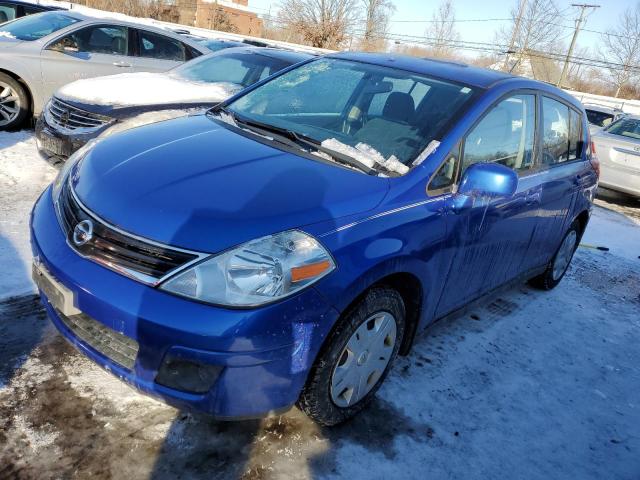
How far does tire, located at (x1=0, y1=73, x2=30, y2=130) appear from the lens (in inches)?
248

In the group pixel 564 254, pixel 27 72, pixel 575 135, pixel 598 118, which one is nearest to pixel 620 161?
pixel 598 118

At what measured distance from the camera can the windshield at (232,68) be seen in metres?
6.15

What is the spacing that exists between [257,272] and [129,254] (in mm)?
503

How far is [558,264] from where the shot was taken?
4660 mm

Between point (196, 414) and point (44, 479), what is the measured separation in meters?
0.62

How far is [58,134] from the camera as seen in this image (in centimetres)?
484

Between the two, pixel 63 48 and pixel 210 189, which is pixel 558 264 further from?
pixel 63 48

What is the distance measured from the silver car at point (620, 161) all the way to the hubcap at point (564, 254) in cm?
468

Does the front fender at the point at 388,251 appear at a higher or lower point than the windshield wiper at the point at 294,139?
lower

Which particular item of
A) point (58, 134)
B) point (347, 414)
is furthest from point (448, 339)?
point (58, 134)

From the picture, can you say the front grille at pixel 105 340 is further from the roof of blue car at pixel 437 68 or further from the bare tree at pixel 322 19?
the bare tree at pixel 322 19

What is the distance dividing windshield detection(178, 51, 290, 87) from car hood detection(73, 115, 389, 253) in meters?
3.60

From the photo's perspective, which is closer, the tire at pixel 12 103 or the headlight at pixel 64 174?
the headlight at pixel 64 174

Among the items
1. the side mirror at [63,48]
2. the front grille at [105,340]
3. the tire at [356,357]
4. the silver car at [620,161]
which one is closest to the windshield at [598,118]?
the silver car at [620,161]
